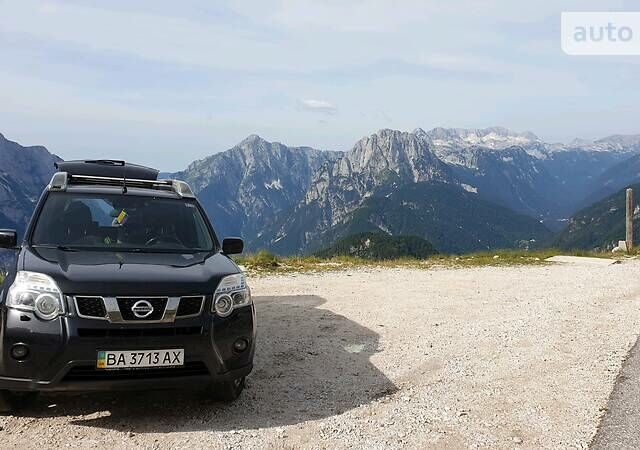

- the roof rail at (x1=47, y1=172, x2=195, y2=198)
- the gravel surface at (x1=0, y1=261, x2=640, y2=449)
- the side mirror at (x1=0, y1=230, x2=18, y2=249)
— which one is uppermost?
the roof rail at (x1=47, y1=172, x2=195, y2=198)

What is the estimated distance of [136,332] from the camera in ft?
14.3

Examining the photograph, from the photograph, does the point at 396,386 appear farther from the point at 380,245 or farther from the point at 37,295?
the point at 380,245

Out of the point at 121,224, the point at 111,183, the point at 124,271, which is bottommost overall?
the point at 124,271

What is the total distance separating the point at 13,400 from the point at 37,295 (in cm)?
100

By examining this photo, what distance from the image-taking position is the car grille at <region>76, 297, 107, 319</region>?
170 inches

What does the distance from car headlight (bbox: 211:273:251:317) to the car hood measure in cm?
7

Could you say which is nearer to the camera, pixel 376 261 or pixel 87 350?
pixel 87 350

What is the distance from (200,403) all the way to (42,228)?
2.50 meters

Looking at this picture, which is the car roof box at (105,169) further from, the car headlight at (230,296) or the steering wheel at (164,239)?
the car headlight at (230,296)

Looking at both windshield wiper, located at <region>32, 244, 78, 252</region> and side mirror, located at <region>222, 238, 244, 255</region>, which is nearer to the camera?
windshield wiper, located at <region>32, 244, 78, 252</region>

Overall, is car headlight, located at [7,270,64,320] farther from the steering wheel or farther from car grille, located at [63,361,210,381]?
the steering wheel

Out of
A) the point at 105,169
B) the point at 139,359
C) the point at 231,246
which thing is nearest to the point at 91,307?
the point at 139,359

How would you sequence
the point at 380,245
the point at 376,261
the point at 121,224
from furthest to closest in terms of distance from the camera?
the point at 380,245, the point at 376,261, the point at 121,224

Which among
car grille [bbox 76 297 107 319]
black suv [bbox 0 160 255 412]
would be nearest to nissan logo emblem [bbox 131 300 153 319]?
black suv [bbox 0 160 255 412]
